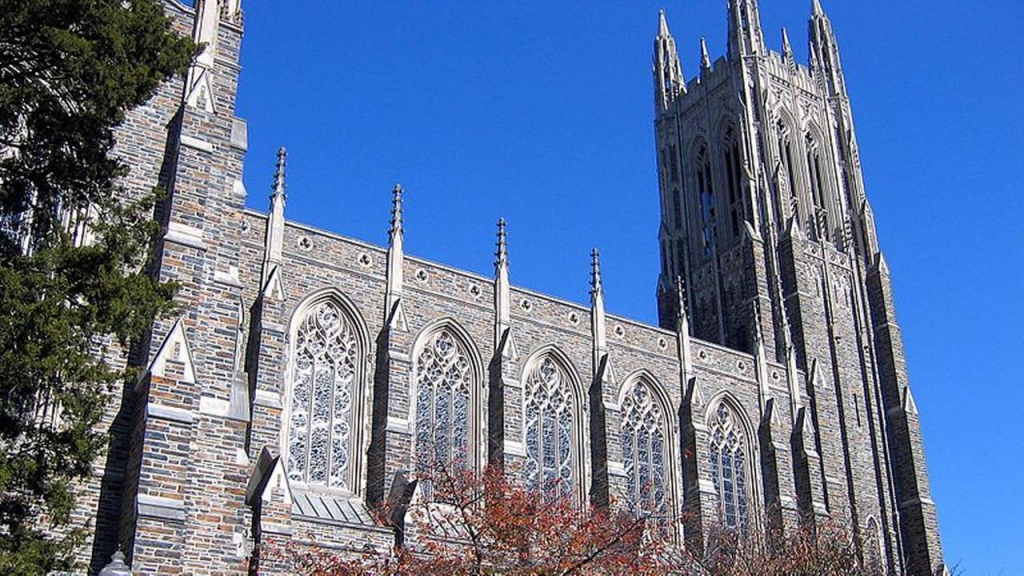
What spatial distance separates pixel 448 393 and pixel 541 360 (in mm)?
3274

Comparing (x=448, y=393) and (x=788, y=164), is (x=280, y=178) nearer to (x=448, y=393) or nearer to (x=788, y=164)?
(x=448, y=393)

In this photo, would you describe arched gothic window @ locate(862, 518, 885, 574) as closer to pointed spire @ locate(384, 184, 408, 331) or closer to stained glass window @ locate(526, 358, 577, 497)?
stained glass window @ locate(526, 358, 577, 497)

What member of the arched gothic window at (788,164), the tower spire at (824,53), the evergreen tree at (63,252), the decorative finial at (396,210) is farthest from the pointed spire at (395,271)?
the tower spire at (824,53)

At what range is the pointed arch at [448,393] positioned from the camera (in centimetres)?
2738

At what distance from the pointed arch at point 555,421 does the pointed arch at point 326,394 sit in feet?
15.5

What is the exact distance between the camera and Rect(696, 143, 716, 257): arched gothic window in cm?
4412

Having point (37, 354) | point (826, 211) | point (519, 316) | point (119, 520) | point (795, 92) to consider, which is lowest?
point (119, 520)

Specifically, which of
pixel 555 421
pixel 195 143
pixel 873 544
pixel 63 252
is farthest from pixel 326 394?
pixel 873 544

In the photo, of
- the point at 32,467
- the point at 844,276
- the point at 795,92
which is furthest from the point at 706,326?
the point at 32,467

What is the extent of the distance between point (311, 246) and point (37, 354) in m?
14.7

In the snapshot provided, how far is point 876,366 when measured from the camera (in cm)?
4044

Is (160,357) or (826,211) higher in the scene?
(826,211)

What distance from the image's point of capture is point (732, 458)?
33531 mm

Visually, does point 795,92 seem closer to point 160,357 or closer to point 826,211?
point 826,211
